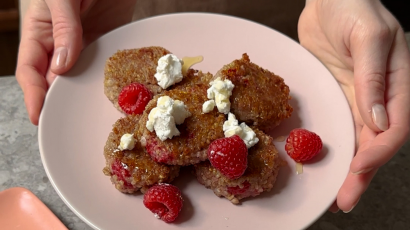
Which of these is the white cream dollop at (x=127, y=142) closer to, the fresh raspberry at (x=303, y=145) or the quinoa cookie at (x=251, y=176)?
the quinoa cookie at (x=251, y=176)

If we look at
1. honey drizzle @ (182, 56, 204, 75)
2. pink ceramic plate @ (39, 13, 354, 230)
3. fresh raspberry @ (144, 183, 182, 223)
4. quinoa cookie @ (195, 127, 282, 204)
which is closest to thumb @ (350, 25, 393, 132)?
pink ceramic plate @ (39, 13, 354, 230)

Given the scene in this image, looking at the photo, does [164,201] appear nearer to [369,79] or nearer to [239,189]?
[239,189]

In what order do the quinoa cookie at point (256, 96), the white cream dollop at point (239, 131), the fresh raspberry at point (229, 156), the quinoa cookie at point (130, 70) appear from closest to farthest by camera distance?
the fresh raspberry at point (229, 156), the white cream dollop at point (239, 131), the quinoa cookie at point (256, 96), the quinoa cookie at point (130, 70)

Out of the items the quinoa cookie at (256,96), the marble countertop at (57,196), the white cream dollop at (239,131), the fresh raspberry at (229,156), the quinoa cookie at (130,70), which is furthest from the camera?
the marble countertop at (57,196)

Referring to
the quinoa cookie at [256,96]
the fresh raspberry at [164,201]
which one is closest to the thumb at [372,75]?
the quinoa cookie at [256,96]

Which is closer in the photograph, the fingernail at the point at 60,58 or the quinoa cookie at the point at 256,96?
the quinoa cookie at the point at 256,96

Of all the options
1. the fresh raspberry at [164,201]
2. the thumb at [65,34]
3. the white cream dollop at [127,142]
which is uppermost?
the thumb at [65,34]

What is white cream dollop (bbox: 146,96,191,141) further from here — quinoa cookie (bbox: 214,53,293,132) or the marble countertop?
Result: the marble countertop

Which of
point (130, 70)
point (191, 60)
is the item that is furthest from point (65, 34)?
point (191, 60)
